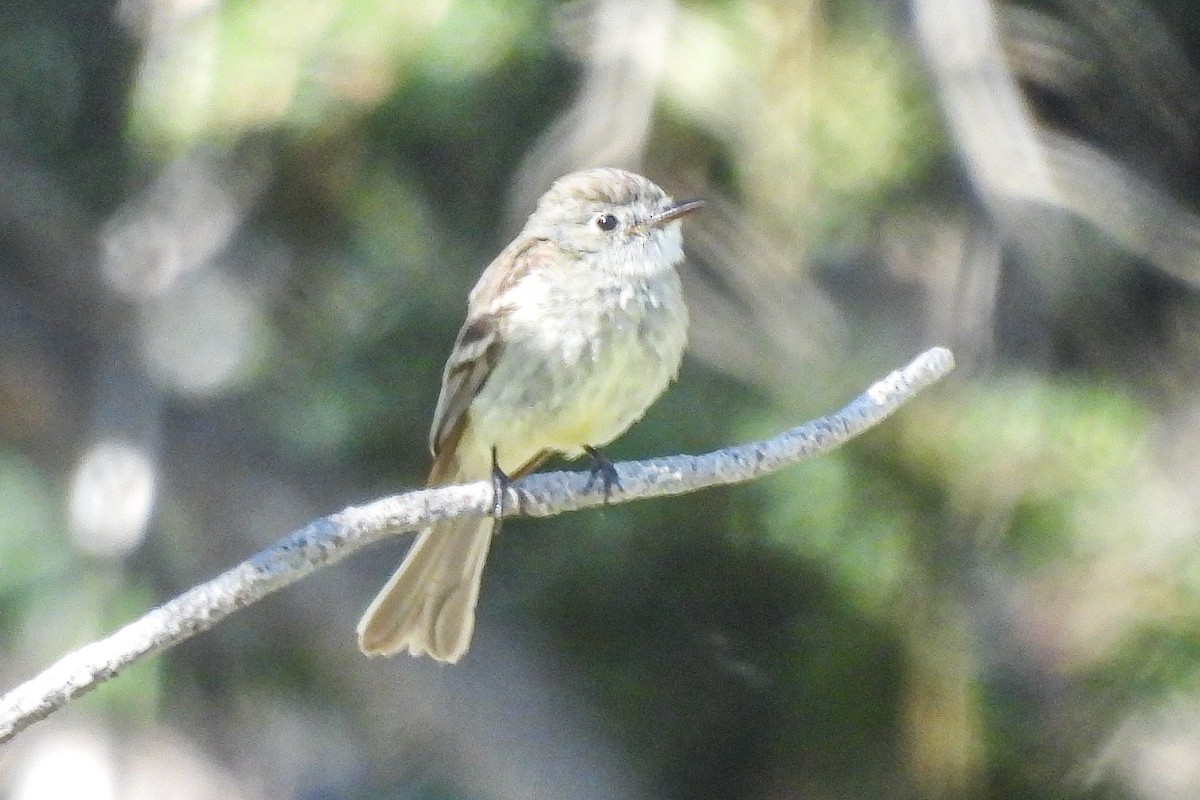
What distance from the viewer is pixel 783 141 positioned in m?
3.53

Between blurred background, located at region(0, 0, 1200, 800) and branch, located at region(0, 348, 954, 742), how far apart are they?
2.71 feet

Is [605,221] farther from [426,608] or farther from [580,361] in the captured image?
[426,608]

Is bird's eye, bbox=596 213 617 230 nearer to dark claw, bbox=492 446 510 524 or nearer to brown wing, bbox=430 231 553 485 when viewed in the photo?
brown wing, bbox=430 231 553 485

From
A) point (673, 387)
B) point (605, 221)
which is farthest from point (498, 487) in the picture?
point (673, 387)

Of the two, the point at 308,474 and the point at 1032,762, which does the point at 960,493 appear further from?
the point at 308,474

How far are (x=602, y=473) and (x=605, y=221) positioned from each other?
671mm

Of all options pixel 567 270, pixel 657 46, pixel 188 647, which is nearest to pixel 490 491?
pixel 567 270

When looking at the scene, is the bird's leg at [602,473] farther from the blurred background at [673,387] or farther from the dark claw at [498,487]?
the blurred background at [673,387]

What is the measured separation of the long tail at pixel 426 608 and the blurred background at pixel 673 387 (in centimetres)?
54

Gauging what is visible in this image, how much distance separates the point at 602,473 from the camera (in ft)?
10.9

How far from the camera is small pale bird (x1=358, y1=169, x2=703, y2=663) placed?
11.4ft

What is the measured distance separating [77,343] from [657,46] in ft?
6.96

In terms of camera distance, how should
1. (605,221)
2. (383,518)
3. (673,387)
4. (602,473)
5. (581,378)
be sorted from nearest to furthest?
(383,518), (602,473), (581,378), (605,221), (673,387)

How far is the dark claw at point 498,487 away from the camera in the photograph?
287cm
